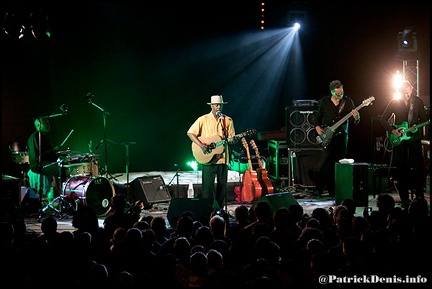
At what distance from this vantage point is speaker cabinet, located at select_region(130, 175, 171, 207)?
10234mm

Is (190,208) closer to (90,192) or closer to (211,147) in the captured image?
(211,147)

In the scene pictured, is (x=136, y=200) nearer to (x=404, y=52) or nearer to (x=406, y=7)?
(x=404, y=52)

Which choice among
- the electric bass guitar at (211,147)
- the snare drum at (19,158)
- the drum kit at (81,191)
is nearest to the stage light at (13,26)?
the drum kit at (81,191)

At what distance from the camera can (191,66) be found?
1409cm

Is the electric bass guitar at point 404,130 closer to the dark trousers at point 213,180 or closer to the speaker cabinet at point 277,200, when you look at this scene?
the speaker cabinet at point 277,200

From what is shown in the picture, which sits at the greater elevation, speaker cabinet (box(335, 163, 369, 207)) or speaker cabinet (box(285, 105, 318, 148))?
speaker cabinet (box(285, 105, 318, 148))

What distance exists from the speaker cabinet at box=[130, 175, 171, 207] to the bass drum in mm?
558

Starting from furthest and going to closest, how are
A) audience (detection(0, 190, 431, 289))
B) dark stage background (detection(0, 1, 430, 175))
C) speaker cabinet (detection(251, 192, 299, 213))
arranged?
dark stage background (detection(0, 1, 430, 175)) → speaker cabinet (detection(251, 192, 299, 213)) → audience (detection(0, 190, 431, 289))

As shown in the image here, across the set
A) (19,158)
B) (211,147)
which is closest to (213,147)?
(211,147)

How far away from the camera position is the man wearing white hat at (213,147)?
886 centimetres

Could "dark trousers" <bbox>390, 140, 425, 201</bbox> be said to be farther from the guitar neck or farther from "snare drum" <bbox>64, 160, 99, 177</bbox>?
"snare drum" <bbox>64, 160, 99, 177</bbox>

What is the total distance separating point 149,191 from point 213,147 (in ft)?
6.69

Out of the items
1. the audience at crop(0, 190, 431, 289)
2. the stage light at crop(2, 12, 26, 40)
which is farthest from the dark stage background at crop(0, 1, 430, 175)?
the audience at crop(0, 190, 431, 289)

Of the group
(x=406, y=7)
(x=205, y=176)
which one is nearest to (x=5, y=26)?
(x=205, y=176)
